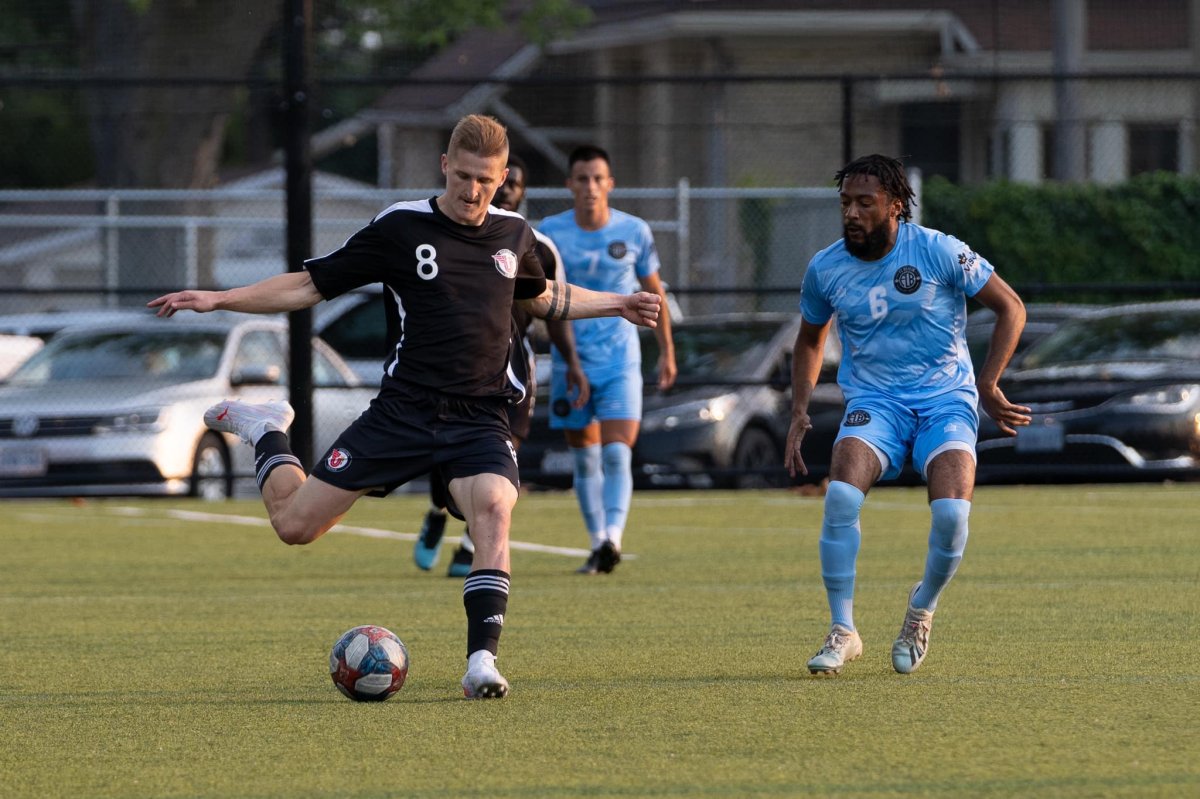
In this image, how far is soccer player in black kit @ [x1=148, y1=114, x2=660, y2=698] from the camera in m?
6.65

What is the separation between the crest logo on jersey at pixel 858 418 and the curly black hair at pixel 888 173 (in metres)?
0.69

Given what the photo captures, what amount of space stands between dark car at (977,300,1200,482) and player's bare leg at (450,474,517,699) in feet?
30.3

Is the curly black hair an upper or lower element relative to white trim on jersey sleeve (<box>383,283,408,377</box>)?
upper

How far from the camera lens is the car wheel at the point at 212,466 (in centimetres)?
1566

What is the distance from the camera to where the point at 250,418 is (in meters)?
7.45

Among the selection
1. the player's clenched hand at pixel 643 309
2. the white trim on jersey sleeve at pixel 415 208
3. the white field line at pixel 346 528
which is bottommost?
the white field line at pixel 346 528

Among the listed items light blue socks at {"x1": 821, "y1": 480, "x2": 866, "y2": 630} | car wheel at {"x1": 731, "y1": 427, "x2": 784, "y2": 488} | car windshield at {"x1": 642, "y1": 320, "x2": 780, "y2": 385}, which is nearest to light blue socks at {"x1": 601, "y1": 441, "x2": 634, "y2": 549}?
light blue socks at {"x1": 821, "y1": 480, "x2": 866, "y2": 630}

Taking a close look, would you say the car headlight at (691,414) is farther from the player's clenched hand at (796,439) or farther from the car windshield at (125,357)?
the player's clenched hand at (796,439)

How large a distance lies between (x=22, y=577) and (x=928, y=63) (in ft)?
62.7

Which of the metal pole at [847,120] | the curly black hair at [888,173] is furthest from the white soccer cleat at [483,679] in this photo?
the metal pole at [847,120]

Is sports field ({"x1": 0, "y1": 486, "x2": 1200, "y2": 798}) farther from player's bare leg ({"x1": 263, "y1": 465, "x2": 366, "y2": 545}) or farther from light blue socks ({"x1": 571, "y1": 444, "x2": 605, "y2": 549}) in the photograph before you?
player's bare leg ({"x1": 263, "y1": 465, "x2": 366, "y2": 545})

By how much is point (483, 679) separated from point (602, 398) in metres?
4.39

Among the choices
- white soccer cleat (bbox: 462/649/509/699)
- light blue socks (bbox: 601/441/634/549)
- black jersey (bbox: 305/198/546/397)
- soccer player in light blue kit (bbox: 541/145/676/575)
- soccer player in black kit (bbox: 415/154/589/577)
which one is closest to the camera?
white soccer cleat (bbox: 462/649/509/699)

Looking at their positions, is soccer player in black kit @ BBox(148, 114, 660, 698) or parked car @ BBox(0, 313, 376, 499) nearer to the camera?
soccer player in black kit @ BBox(148, 114, 660, 698)
